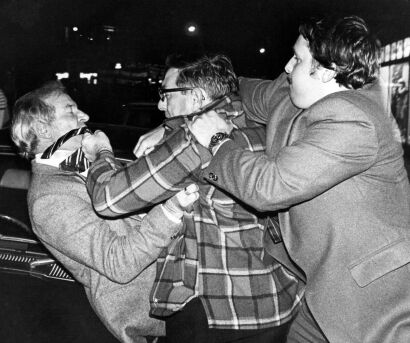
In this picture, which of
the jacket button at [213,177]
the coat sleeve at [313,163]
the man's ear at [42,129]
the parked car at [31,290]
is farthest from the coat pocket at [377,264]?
the parked car at [31,290]

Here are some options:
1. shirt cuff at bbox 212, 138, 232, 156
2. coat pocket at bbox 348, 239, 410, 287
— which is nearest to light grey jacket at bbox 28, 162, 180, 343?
shirt cuff at bbox 212, 138, 232, 156

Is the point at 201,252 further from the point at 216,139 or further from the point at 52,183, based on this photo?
the point at 52,183

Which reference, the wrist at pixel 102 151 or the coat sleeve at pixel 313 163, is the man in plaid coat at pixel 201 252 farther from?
the coat sleeve at pixel 313 163

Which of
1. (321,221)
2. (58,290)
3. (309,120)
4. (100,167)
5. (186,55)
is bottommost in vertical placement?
(58,290)

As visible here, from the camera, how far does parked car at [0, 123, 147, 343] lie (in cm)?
280

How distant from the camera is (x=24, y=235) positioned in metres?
3.08

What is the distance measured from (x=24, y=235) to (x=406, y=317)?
2.10 metres

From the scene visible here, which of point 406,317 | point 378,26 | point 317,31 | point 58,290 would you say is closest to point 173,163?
point 317,31

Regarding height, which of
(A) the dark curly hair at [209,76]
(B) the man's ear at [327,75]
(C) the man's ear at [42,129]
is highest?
(B) the man's ear at [327,75]

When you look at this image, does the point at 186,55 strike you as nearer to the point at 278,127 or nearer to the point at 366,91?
the point at 278,127

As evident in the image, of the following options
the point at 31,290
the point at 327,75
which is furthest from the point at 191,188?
the point at 31,290

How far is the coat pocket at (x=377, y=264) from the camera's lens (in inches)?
64.0

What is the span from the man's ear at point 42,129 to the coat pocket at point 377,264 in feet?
3.97

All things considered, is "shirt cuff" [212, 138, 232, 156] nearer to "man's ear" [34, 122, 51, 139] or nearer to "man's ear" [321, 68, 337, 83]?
"man's ear" [321, 68, 337, 83]
